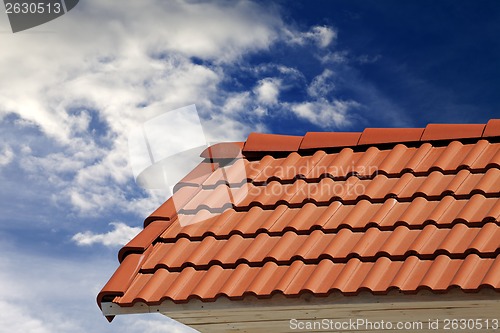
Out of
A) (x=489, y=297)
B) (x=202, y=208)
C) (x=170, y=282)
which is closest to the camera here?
(x=489, y=297)

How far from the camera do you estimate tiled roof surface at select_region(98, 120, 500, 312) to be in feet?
18.0

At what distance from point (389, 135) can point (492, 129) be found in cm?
95

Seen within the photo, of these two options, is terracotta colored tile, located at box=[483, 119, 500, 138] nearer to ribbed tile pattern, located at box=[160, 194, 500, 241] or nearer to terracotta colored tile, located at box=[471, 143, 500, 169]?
terracotta colored tile, located at box=[471, 143, 500, 169]

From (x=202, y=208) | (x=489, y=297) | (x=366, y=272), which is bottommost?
(x=489, y=297)

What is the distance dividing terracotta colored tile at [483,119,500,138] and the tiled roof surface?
0.01 m

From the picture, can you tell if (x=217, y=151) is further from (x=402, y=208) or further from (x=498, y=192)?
(x=498, y=192)

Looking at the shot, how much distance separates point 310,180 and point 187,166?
51.0 inches

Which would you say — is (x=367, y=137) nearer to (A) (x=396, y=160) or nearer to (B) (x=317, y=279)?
(A) (x=396, y=160)

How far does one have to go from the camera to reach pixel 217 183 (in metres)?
7.21

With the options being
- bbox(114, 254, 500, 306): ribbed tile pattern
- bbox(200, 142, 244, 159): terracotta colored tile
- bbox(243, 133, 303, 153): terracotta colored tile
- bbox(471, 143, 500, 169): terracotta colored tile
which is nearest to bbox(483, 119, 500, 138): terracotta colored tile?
bbox(471, 143, 500, 169): terracotta colored tile

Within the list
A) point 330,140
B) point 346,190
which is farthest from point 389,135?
point 346,190

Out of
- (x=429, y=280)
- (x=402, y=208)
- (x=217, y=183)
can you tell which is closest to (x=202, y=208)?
(x=217, y=183)

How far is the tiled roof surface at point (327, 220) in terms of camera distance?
550 cm

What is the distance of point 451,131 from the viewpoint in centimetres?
722
